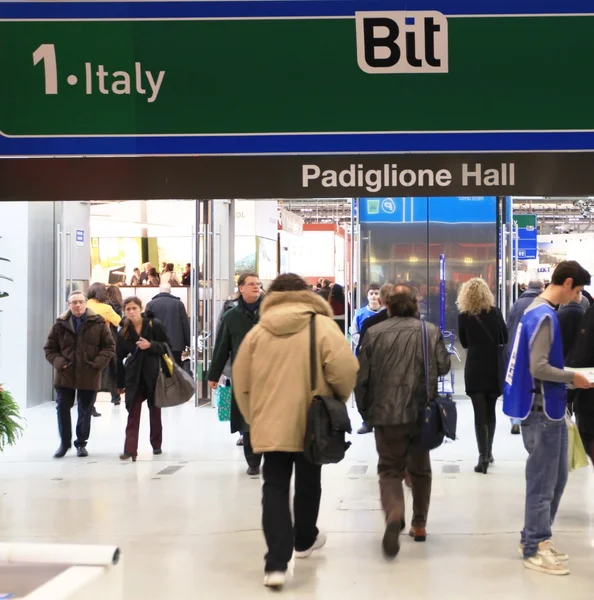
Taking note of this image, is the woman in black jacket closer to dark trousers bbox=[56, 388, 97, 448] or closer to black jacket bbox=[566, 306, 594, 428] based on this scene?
dark trousers bbox=[56, 388, 97, 448]

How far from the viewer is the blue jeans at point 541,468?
5117 mm

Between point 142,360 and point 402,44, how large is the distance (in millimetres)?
5749

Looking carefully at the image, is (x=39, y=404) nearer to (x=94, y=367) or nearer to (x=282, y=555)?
(x=94, y=367)

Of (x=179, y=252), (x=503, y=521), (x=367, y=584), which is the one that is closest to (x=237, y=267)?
(x=179, y=252)

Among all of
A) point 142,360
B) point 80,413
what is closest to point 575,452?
point 142,360

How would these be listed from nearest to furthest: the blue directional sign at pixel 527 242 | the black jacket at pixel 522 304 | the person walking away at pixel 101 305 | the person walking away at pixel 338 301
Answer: the black jacket at pixel 522 304
the person walking away at pixel 101 305
the person walking away at pixel 338 301
the blue directional sign at pixel 527 242

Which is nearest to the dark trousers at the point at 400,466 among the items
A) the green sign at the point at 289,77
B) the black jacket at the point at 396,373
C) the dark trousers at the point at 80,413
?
the black jacket at the point at 396,373

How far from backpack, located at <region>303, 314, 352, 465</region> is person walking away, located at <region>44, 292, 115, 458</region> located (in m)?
4.65

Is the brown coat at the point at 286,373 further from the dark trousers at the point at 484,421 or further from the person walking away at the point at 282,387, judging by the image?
the dark trousers at the point at 484,421

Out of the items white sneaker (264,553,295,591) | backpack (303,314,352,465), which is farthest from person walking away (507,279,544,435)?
white sneaker (264,553,295,591)

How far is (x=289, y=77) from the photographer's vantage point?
157 inches

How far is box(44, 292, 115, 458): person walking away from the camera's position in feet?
30.2

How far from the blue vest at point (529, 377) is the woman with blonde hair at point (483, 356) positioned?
2.98 metres

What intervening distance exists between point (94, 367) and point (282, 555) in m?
4.68
